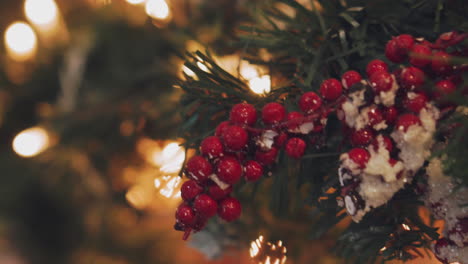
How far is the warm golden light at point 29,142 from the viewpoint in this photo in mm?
634

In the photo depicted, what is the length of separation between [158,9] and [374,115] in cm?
40

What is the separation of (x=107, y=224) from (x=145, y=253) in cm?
9

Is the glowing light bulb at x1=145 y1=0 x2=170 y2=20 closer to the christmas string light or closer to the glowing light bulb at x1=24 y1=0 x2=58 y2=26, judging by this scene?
the glowing light bulb at x1=24 y1=0 x2=58 y2=26

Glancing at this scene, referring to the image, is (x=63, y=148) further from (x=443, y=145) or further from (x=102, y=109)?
(x=443, y=145)

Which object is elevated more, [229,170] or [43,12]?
[43,12]

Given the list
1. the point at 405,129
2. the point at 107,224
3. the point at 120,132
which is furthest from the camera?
the point at 107,224

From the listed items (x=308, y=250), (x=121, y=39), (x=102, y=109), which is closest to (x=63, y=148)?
(x=102, y=109)

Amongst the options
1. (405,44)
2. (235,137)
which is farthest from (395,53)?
(235,137)

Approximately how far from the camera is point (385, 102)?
0.22m

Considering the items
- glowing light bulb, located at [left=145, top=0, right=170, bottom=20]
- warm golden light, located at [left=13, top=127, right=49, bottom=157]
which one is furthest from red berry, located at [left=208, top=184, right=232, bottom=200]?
warm golden light, located at [left=13, top=127, right=49, bottom=157]

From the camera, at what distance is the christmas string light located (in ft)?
0.98

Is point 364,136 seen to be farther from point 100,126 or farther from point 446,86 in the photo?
point 100,126

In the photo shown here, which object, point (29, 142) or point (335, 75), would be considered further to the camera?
point (29, 142)

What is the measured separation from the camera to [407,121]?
0.21 m
